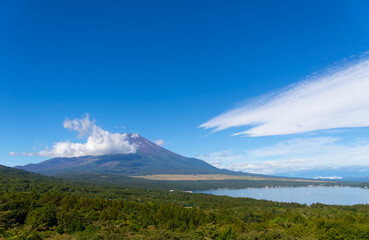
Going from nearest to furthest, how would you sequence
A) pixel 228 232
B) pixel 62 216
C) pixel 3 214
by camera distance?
pixel 228 232, pixel 3 214, pixel 62 216

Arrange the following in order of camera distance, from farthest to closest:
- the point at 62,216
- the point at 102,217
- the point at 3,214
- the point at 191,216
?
the point at 191,216
the point at 102,217
the point at 62,216
the point at 3,214

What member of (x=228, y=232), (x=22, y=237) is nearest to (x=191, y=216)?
(x=228, y=232)

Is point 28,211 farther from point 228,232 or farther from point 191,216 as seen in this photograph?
point 228,232

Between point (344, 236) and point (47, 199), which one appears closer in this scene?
point (344, 236)

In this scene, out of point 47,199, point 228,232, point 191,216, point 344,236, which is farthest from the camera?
point 47,199

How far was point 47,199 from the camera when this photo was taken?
55031mm

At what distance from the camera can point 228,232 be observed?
3084 cm

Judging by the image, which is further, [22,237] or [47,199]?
[47,199]

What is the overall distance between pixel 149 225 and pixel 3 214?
2338cm

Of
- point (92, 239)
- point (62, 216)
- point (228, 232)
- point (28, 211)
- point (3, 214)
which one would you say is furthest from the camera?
point (28, 211)

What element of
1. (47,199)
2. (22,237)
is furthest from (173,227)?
(47,199)

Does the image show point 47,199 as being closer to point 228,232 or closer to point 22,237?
point 22,237

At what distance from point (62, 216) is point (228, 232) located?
88.8 ft

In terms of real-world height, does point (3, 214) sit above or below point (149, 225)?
above
